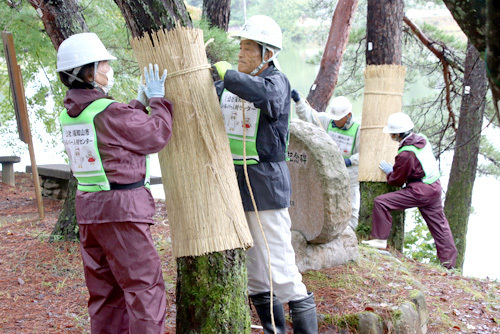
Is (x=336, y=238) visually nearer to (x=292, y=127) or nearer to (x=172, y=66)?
(x=292, y=127)

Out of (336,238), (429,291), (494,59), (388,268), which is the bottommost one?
(429,291)

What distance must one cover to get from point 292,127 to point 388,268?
5.68ft

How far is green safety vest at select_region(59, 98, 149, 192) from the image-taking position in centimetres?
264

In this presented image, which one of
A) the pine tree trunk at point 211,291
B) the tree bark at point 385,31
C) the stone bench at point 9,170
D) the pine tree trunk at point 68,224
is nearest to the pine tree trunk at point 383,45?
the tree bark at point 385,31

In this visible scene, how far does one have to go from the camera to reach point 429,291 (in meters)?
5.50

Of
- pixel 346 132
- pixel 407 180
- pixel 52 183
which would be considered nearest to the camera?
pixel 407 180

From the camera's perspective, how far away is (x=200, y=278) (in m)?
2.90

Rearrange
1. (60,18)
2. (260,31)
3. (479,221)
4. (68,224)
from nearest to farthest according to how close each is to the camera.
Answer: (260,31) < (60,18) < (68,224) < (479,221)

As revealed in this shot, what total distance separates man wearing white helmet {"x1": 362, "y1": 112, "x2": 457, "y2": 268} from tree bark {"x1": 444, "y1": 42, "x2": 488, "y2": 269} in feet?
5.50

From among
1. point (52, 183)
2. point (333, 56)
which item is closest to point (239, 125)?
point (333, 56)

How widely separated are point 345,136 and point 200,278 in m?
4.77

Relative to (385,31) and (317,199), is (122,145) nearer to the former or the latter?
(317,199)

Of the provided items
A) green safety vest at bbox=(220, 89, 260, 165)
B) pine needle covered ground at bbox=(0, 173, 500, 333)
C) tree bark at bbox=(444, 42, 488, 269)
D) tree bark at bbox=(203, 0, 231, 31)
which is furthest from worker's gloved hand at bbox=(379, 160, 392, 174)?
green safety vest at bbox=(220, 89, 260, 165)

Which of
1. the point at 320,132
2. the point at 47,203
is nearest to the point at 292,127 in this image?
the point at 320,132
